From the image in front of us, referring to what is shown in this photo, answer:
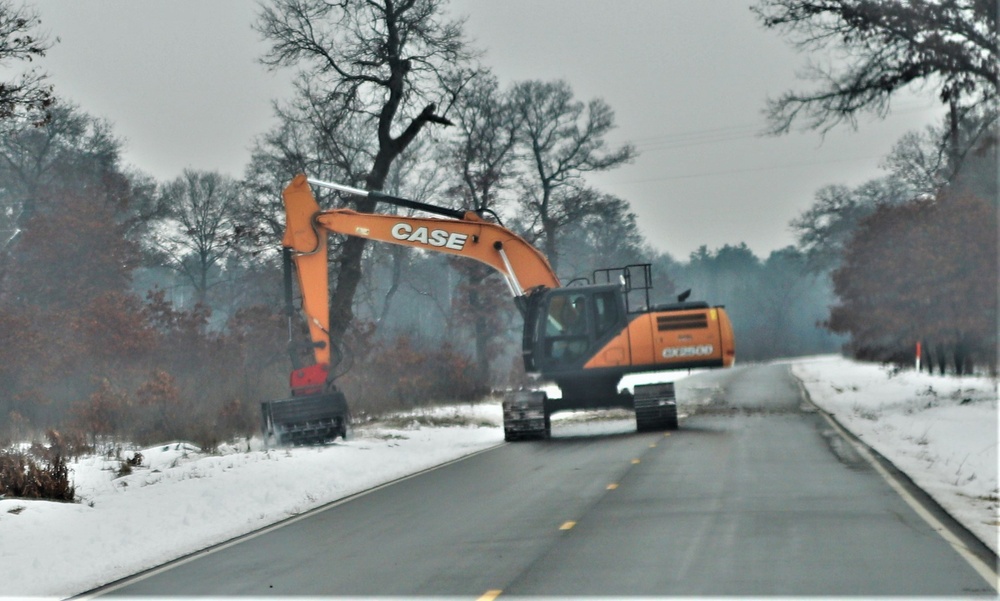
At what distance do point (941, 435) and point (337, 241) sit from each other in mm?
25392

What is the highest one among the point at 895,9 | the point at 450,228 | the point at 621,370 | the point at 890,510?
the point at 895,9

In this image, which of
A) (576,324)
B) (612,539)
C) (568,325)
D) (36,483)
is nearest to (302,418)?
(568,325)

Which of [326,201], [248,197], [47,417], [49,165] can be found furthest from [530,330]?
[49,165]

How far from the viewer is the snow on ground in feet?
46.7

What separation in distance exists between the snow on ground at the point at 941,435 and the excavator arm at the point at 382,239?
26.5ft

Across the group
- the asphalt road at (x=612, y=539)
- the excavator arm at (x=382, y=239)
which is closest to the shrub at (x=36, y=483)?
the asphalt road at (x=612, y=539)

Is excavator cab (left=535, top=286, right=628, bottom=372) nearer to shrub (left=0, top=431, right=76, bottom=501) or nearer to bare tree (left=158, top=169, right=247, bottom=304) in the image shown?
shrub (left=0, top=431, right=76, bottom=501)

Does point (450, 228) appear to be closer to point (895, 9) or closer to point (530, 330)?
point (530, 330)

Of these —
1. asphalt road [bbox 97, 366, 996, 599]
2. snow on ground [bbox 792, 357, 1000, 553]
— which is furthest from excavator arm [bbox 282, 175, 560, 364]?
snow on ground [bbox 792, 357, 1000, 553]

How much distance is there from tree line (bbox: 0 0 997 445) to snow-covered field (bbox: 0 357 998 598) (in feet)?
11.2

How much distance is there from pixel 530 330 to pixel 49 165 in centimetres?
3316

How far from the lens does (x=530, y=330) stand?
26438 millimetres

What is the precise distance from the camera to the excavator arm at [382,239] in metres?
23.7

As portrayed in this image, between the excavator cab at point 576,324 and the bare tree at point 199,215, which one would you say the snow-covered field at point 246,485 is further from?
the bare tree at point 199,215
